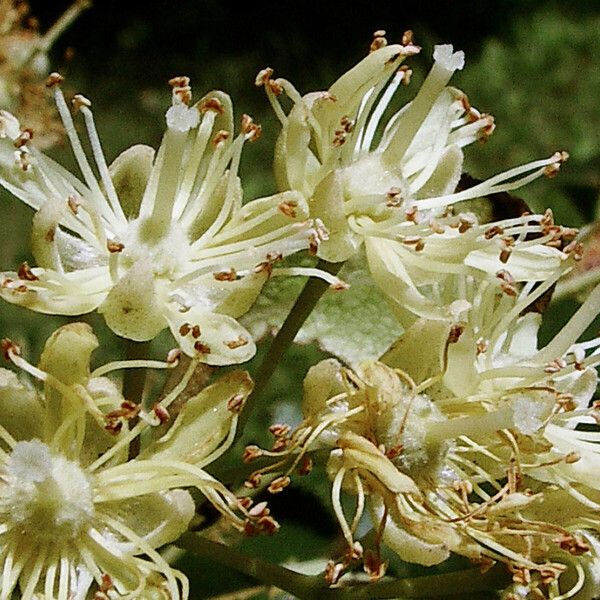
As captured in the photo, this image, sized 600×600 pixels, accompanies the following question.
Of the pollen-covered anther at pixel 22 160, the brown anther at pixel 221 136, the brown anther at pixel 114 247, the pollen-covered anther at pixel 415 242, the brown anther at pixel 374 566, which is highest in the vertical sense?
the pollen-covered anther at pixel 22 160

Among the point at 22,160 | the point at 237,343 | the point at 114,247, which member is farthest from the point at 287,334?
the point at 22,160

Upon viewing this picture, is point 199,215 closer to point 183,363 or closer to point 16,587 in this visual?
point 183,363

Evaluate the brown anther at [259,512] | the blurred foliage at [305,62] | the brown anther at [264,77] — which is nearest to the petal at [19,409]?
the brown anther at [259,512]

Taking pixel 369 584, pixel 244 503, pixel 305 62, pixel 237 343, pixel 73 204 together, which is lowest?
pixel 305 62

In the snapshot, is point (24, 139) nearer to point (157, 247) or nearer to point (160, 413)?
point (157, 247)

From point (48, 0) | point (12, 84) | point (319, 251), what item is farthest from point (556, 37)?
point (319, 251)

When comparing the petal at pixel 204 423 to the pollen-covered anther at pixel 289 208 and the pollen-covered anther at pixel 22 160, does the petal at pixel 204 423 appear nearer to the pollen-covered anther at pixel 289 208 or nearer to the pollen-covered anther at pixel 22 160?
the pollen-covered anther at pixel 289 208
